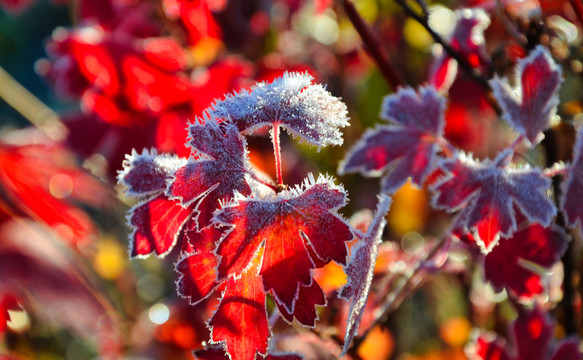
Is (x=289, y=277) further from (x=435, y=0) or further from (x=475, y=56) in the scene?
(x=435, y=0)

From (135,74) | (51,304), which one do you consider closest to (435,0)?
(135,74)

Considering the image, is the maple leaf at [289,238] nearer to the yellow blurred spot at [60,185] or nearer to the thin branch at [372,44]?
the thin branch at [372,44]

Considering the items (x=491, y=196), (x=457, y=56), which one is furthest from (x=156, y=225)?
(x=457, y=56)

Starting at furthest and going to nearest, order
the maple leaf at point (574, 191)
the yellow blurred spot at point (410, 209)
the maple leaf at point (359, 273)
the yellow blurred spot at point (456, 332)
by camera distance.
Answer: the yellow blurred spot at point (410, 209) → the yellow blurred spot at point (456, 332) → the maple leaf at point (574, 191) → the maple leaf at point (359, 273)

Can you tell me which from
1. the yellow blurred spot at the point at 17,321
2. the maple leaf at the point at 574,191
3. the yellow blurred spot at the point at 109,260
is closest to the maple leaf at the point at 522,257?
the maple leaf at the point at 574,191

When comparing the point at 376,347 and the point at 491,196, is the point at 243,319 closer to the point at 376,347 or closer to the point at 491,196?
the point at 491,196
